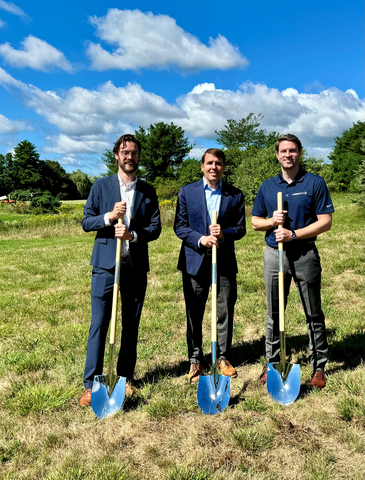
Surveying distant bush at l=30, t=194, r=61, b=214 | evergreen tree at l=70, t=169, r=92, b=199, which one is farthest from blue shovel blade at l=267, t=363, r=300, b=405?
evergreen tree at l=70, t=169, r=92, b=199

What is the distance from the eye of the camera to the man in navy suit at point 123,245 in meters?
3.46

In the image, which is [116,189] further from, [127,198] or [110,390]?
[110,390]

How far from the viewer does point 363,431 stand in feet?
9.77

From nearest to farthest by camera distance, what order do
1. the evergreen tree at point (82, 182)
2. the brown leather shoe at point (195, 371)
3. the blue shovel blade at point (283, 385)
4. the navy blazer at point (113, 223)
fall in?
the blue shovel blade at point (283, 385), the navy blazer at point (113, 223), the brown leather shoe at point (195, 371), the evergreen tree at point (82, 182)

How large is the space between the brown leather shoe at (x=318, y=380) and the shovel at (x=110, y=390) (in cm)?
195

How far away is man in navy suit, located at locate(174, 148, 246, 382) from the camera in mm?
3869

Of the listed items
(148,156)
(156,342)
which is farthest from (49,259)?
(148,156)

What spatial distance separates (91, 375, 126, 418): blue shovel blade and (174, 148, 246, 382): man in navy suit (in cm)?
93

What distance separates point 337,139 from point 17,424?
57.1 meters

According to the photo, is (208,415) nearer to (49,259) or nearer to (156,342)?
(156,342)

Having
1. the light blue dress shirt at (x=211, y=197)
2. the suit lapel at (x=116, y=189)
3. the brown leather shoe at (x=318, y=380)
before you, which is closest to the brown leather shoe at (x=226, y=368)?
the brown leather shoe at (x=318, y=380)

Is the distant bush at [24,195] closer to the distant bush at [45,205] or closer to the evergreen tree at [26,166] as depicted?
the distant bush at [45,205]

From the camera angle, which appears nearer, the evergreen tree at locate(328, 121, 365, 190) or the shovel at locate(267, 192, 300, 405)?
the shovel at locate(267, 192, 300, 405)

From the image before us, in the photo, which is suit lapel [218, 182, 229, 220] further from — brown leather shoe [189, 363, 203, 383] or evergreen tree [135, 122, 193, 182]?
evergreen tree [135, 122, 193, 182]
